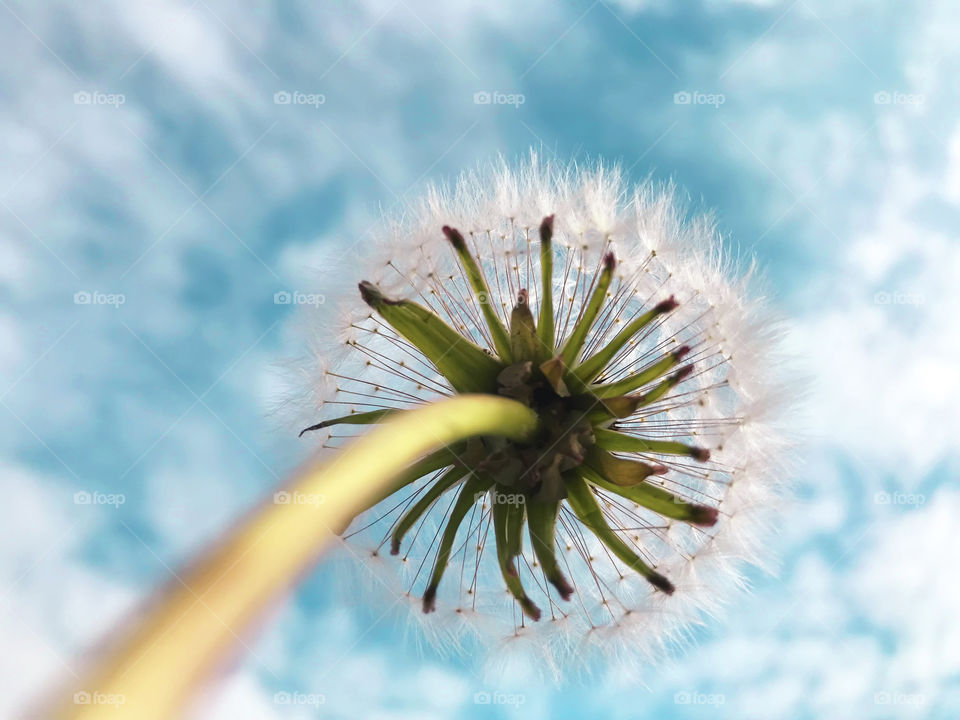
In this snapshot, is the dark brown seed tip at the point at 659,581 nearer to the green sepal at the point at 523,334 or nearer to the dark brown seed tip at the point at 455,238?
the green sepal at the point at 523,334

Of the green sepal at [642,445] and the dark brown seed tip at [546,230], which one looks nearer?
the green sepal at [642,445]

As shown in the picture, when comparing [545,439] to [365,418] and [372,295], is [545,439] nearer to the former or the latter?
[365,418]

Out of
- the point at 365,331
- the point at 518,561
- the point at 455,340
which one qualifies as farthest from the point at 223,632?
the point at 365,331

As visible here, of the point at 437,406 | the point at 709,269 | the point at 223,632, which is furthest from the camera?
the point at 709,269

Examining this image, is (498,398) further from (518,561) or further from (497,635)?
(497,635)

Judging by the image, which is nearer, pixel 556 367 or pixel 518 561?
pixel 556 367

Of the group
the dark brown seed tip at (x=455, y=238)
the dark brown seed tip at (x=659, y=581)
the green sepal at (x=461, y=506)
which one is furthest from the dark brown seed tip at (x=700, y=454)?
the dark brown seed tip at (x=455, y=238)

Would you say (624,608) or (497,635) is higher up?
(624,608)
